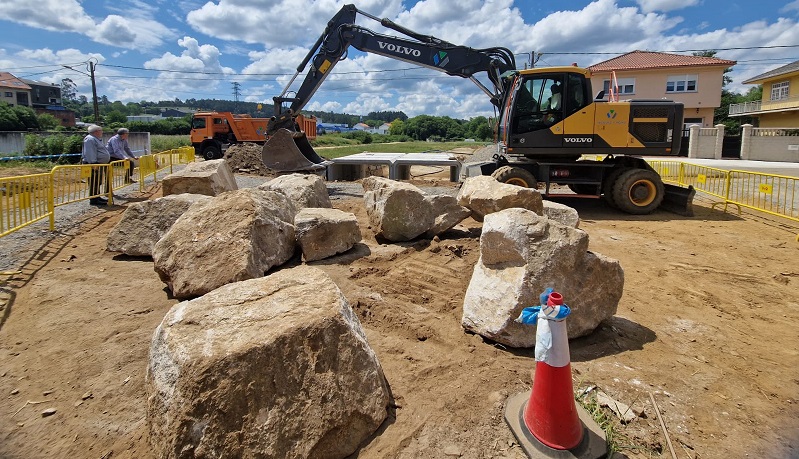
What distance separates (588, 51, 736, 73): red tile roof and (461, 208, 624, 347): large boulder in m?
33.2

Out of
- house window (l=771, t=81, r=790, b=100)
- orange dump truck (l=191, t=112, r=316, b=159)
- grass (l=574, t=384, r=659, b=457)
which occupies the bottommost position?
grass (l=574, t=384, r=659, b=457)

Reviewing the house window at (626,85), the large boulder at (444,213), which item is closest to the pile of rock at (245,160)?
the large boulder at (444,213)

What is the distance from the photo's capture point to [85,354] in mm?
3432

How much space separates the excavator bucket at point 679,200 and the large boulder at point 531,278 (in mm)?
7207

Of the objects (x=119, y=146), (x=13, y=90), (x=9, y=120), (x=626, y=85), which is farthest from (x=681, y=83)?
(x=13, y=90)

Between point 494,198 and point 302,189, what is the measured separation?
9.66 ft

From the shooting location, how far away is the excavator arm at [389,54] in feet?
37.8

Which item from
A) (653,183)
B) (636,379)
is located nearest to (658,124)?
(653,183)

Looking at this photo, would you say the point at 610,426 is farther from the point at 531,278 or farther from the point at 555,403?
the point at 531,278

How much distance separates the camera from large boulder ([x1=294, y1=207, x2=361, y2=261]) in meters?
5.32

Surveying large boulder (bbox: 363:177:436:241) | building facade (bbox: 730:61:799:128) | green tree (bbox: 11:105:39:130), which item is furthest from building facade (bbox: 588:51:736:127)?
green tree (bbox: 11:105:39:130)

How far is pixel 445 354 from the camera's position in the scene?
135 inches

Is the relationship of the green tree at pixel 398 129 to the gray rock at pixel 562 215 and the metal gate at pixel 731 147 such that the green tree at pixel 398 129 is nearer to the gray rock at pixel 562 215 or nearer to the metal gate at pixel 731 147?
the metal gate at pixel 731 147

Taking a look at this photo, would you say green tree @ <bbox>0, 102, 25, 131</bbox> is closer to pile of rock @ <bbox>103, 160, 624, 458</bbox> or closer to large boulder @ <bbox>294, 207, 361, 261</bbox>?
pile of rock @ <bbox>103, 160, 624, 458</bbox>
